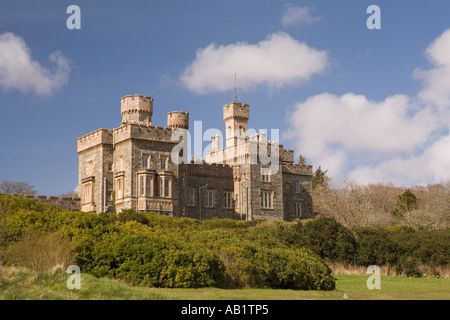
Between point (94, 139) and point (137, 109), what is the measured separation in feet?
14.6

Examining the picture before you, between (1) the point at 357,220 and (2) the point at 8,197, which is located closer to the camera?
(2) the point at 8,197

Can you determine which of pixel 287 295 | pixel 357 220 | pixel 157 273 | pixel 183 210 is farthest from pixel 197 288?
pixel 357 220

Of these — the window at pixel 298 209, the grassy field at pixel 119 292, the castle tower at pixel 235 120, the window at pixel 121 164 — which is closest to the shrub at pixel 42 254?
the grassy field at pixel 119 292

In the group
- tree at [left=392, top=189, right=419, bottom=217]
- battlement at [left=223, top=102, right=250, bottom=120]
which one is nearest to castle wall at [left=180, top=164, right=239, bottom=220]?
battlement at [left=223, top=102, right=250, bottom=120]

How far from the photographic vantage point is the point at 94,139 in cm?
4691

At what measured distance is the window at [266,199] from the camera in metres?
52.2

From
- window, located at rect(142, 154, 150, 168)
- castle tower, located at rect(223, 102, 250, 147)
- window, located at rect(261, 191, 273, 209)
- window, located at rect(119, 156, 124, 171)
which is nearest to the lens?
A: window, located at rect(142, 154, 150, 168)

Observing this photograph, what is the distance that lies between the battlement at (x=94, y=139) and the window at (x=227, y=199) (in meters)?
11.0

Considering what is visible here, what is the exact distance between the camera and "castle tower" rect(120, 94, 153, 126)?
49281 millimetres

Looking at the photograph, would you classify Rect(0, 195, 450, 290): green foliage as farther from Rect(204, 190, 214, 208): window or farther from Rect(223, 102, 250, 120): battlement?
Rect(223, 102, 250, 120): battlement

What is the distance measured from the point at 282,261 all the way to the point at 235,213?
33.2 meters
